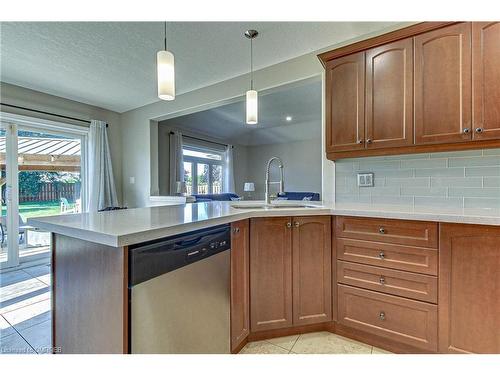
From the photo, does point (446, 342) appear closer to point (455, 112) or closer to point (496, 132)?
point (496, 132)

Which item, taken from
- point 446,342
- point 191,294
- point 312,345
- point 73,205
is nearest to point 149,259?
point 191,294

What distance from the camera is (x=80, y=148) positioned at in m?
3.93

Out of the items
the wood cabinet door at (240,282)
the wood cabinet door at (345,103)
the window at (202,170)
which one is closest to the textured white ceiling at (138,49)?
the wood cabinet door at (345,103)

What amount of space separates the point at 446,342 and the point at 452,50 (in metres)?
1.70

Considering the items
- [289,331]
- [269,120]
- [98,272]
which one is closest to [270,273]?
[289,331]

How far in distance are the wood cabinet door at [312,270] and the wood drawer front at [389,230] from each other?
0.12 meters

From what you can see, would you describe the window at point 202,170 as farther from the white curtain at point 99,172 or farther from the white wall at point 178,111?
the white curtain at point 99,172

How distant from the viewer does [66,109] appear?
3.63 metres

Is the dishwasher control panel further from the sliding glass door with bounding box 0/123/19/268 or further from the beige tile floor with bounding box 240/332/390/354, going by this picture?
the sliding glass door with bounding box 0/123/19/268

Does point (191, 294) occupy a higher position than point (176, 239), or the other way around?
point (176, 239)

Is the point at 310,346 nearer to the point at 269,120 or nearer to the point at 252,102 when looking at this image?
the point at 252,102

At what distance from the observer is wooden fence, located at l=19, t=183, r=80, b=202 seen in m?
3.39

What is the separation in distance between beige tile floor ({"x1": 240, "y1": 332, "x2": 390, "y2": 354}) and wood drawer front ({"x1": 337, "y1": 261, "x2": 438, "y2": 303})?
1.26 feet

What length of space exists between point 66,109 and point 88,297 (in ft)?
12.2
